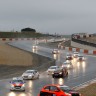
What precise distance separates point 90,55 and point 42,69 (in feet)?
94.4

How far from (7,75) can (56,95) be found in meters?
24.6

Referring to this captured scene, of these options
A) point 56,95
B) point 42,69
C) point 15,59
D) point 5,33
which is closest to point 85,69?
point 42,69

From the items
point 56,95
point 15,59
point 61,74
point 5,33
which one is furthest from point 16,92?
point 5,33

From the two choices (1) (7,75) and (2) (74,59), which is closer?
(1) (7,75)

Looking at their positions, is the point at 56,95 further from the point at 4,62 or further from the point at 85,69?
the point at 4,62

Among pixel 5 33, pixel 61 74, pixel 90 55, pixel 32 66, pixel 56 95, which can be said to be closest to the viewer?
pixel 56 95

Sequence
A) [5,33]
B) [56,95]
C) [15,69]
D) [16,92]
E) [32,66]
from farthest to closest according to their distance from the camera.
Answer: [5,33] → [32,66] → [15,69] → [16,92] → [56,95]

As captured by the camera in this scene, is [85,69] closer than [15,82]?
No

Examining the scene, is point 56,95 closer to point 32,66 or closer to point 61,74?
point 61,74

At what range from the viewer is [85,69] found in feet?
204

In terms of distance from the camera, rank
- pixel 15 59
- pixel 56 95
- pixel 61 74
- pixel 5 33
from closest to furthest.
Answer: pixel 56 95 → pixel 61 74 → pixel 15 59 → pixel 5 33

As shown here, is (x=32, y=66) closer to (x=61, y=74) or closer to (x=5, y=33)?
(x=61, y=74)

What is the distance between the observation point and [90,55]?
291 feet

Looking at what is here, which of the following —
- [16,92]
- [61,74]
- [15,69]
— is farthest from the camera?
[15,69]
